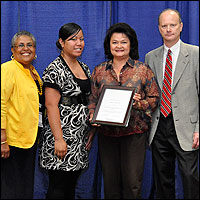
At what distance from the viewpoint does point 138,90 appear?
2.11 metres

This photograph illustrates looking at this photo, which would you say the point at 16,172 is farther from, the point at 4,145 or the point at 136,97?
the point at 136,97

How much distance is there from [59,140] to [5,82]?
54cm

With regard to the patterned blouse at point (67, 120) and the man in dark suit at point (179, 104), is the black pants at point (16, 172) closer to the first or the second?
the patterned blouse at point (67, 120)

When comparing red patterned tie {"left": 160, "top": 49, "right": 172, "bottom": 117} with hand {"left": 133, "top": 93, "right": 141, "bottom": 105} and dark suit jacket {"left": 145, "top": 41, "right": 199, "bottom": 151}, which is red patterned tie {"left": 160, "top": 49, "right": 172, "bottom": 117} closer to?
dark suit jacket {"left": 145, "top": 41, "right": 199, "bottom": 151}

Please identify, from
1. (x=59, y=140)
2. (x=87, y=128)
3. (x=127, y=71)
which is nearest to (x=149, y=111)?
(x=127, y=71)

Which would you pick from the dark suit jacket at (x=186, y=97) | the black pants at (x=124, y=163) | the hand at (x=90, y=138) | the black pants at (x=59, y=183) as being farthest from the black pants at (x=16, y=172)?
the dark suit jacket at (x=186, y=97)

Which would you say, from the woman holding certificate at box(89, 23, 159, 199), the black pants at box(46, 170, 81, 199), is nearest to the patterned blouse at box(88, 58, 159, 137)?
the woman holding certificate at box(89, 23, 159, 199)

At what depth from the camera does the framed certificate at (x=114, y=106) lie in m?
2.00

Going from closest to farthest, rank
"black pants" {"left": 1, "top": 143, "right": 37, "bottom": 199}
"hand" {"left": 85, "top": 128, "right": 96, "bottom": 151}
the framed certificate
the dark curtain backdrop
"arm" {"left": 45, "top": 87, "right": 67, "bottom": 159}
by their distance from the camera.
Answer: the framed certificate
"arm" {"left": 45, "top": 87, "right": 67, "bottom": 159}
"black pants" {"left": 1, "top": 143, "right": 37, "bottom": 199}
"hand" {"left": 85, "top": 128, "right": 96, "bottom": 151}
the dark curtain backdrop

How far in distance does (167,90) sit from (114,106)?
43cm

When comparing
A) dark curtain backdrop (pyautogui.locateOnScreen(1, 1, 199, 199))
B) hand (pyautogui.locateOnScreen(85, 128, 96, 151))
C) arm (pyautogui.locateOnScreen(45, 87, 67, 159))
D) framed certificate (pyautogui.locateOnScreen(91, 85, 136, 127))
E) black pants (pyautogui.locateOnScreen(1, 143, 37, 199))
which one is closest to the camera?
framed certificate (pyautogui.locateOnScreen(91, 85, 136, 127))

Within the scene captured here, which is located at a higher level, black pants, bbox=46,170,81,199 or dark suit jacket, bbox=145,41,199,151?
dark suit jacket, bbox=145,41,199,151

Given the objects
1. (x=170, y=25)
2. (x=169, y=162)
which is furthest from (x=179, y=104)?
(x=170, y=25)

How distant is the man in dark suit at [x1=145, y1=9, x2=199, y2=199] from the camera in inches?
85.1
